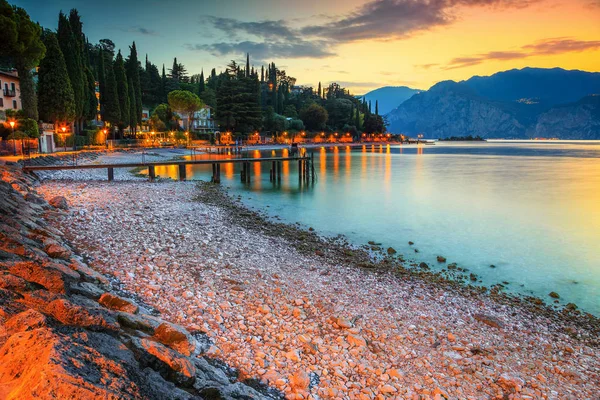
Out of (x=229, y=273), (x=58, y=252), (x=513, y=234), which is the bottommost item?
(x=513, y=234)

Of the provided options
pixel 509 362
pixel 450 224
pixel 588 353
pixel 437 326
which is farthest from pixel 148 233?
pixel 450 224

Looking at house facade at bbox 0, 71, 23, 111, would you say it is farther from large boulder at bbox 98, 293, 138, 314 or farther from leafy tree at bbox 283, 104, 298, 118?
leafy tree at bbox 283, 104, 298, 118

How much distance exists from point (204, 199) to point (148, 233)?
1006cm

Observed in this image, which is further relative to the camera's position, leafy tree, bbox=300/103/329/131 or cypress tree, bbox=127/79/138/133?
leafy tree, bbox=300/103/329/131

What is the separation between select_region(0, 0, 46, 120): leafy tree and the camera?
2848 cm

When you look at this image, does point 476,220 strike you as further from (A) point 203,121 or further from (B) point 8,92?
(A) point 203,121

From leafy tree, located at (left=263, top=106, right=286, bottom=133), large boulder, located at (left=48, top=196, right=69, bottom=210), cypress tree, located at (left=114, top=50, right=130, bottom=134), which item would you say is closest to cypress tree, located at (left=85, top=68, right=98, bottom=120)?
cypress tree, located at (left=114, top=50, right=130, bottom=134)

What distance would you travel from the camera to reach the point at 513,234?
19844 mm

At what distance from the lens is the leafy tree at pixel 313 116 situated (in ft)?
414

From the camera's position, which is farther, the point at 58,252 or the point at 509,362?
the point at 58,252

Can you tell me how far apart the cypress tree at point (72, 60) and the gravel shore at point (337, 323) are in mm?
41251

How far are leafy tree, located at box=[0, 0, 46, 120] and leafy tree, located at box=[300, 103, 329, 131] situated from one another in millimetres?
94365

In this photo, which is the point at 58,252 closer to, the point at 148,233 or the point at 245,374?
the point at 148,233

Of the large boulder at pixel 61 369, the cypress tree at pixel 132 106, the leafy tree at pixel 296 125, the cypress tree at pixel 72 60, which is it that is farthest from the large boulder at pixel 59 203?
the leafy tree at pixel 296 125
